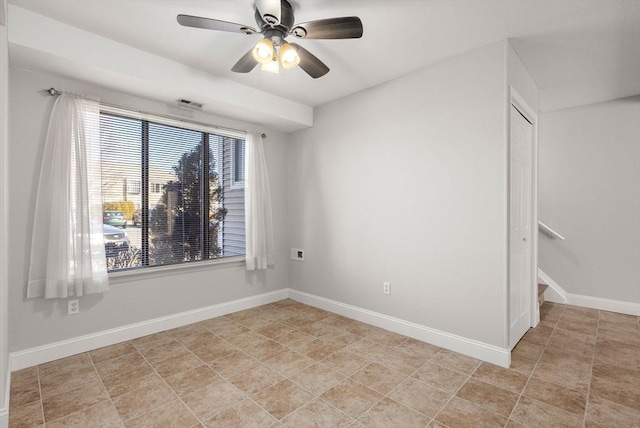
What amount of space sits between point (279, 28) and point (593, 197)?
4187 mm

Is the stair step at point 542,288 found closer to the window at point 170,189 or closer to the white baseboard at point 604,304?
the white baseboard at point 604,304

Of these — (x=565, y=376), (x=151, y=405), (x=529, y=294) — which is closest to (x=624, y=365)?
(x=565, y=376)

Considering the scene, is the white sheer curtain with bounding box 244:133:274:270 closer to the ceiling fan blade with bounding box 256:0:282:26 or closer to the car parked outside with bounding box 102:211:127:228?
the car parked outside with bounding box 102:211:127:228

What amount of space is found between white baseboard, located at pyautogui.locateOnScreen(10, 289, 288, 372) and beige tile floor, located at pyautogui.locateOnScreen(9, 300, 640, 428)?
10 cm

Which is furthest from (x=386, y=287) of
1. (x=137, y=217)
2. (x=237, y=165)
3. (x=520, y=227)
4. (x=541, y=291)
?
(x=137, y=217)

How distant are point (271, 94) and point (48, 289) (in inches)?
109

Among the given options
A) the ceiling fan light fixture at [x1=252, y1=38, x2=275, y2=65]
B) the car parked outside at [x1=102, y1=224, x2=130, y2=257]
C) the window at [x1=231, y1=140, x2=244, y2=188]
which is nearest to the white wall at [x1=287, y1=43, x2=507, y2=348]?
the window at [x1=231, y1=140, x2=244, y2=188]

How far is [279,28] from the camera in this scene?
2.06m

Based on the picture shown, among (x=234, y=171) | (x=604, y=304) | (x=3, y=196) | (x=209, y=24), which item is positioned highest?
(x=209, y=24)

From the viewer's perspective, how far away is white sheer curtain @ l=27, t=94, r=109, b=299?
2475 mm

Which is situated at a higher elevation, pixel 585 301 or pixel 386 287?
pixel 386 287

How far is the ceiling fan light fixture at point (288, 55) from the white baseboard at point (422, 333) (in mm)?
2556

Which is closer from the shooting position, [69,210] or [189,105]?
[69,210]

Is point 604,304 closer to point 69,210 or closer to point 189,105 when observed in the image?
point 189,105
